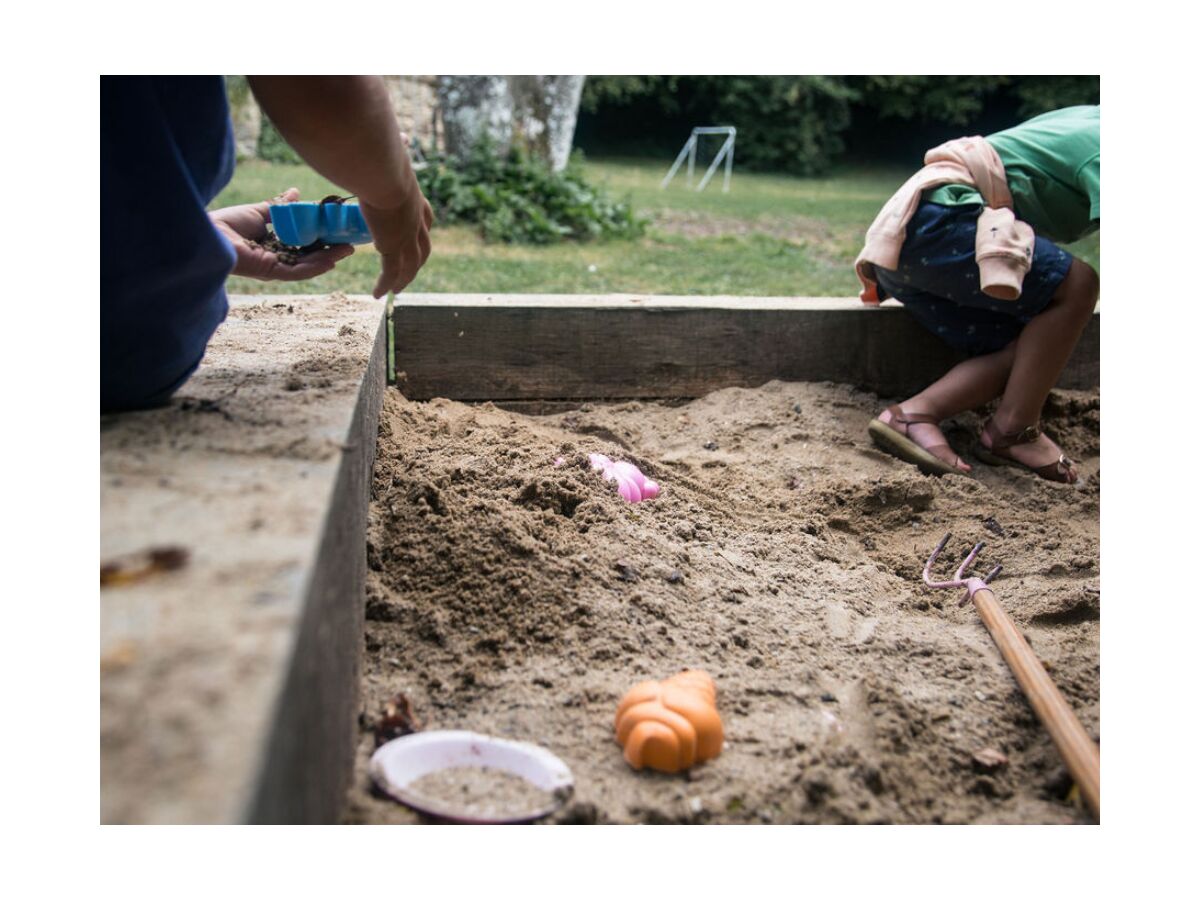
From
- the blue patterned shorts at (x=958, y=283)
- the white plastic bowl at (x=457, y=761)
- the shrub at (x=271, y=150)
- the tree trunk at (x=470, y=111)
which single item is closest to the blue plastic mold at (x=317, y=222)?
the white plastic bowl at (x=457, y=761)

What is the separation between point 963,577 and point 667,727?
105cm

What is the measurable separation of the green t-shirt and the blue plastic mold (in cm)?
166

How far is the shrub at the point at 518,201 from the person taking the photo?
21.6 feet

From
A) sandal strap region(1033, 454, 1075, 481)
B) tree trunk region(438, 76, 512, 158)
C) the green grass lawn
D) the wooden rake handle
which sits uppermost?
tree trunk region(438, 76, 512, 158)

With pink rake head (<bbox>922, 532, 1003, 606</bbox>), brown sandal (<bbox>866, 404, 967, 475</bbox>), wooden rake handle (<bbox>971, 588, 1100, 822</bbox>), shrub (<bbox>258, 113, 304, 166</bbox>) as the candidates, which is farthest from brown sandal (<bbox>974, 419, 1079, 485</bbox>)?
shrub (<bbox>258, 113, 304, 166</bbox>)

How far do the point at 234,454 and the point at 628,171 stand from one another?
14.7 meters

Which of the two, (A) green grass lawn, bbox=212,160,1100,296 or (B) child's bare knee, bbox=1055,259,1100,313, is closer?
(B) child's bare knee, bbox=1055,259,1100,313

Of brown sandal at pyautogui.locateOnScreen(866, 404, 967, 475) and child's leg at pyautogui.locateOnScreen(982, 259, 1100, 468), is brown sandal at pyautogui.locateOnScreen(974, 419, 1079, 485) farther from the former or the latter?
brown sandal at pyautogui.locateOnScreen(866, 404, 967, 475)

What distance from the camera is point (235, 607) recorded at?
944 millimetres

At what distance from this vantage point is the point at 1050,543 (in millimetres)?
2357

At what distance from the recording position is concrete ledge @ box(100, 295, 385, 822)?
0.79 metres

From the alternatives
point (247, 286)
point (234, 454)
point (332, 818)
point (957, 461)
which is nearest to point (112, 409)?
point (234, 454)

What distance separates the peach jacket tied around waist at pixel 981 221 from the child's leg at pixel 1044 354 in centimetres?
15

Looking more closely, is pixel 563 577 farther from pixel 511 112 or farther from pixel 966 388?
pixel 511 112
